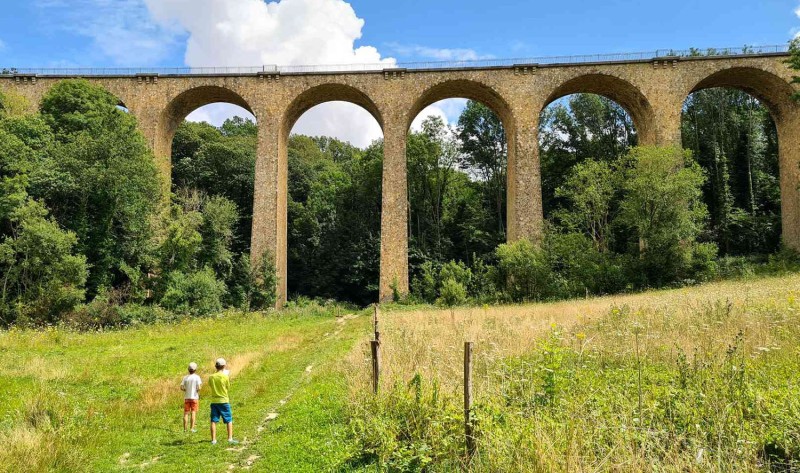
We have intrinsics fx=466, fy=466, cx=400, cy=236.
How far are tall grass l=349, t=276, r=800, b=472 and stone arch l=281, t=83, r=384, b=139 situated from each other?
22.5 metres

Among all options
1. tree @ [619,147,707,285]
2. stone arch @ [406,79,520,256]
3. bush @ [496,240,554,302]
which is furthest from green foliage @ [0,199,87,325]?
tree @ [619,147,707,285]

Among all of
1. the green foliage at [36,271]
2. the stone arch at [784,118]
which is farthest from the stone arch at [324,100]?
the stone arch at [784,118]

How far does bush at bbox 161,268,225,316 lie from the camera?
21781 mm

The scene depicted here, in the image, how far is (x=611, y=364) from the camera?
5715 mm

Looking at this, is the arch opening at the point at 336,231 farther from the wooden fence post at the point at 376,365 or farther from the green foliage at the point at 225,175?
the wooden fence post at the point at 376,365

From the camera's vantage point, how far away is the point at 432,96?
90.7 feet

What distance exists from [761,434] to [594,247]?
2136 cm

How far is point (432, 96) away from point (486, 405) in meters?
25.5

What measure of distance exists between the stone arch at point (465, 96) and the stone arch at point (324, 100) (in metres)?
2.53

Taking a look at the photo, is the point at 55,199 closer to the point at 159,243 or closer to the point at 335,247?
the point at 159,243

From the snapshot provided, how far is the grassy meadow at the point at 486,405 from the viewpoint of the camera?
11.2ft

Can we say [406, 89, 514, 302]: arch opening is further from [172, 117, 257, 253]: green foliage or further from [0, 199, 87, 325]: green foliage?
[0, 199, 87, 325]: green foliage

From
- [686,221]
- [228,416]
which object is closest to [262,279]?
[228,416]

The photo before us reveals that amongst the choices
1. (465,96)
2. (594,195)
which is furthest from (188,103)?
(594,195)
